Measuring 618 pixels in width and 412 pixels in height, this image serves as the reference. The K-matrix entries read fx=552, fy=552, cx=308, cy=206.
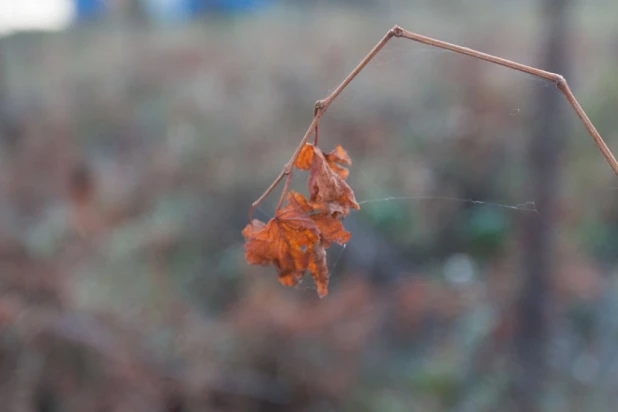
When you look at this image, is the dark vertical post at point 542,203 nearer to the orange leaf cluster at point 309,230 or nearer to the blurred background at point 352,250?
the blurred background at point 352,250

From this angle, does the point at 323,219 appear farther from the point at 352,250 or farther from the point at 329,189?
the point at 352,250

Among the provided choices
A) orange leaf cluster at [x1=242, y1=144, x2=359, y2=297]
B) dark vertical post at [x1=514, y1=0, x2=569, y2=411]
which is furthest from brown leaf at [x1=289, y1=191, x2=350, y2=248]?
dark vertical post at [x1=514, y1=0, x2=569, y2=411]

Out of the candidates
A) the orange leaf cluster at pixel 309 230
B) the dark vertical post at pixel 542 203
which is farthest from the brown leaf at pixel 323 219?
the dark vertical post at pixel 542 203

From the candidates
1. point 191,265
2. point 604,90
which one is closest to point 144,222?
point 191,265

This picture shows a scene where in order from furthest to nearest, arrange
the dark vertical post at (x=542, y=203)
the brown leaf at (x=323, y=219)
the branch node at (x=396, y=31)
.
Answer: the dark vertical post at (x=542, y=203) → the brown leaf at (x=323, y=219) → the branch node at (x=396, y=31)

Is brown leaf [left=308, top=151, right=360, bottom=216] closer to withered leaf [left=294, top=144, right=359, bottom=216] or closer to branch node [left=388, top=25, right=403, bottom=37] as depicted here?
withered leaf [left=294, top=144, right=359, bottom=216]

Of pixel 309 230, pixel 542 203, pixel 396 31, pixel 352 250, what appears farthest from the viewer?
pixel 352 250

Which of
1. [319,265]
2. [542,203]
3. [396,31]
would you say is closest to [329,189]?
[319,265]
